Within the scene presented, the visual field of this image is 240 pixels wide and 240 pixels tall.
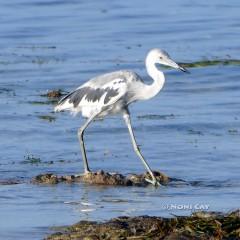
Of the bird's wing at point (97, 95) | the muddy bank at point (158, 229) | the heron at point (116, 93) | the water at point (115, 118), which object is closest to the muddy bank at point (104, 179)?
the water at point (115, 118)

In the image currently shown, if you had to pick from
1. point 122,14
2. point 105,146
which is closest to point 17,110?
point 105,146

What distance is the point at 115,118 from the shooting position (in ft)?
52.5

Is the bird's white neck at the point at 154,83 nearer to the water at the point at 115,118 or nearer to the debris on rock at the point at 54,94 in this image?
the water at the point at 115,118

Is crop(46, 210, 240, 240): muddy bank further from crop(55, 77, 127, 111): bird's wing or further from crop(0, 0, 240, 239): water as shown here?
crop(55, 77, 127, 111): bird's wing

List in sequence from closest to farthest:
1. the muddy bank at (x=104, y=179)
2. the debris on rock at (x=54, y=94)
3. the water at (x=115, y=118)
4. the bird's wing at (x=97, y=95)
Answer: the water at (x=115, y=118)
the muddy bank at (x=104, y=179)
the bird's wing at (x=97, y=95)
the debris on rock at (x=54, y=94)

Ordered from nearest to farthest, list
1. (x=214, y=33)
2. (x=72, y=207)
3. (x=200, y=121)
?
(x=72, y=207)
(x=200, y=121)
(x=214, y=33)

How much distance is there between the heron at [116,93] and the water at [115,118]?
0.56 meters

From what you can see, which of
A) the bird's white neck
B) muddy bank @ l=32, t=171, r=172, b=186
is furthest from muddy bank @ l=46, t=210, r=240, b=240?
the bird's white neck

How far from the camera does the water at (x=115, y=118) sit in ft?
36.8

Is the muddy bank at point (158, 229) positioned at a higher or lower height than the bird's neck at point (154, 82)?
lower

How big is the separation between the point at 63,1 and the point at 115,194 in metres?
18.6

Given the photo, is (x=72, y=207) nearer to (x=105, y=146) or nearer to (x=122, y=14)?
(x=105, y=146)

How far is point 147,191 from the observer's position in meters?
12.0

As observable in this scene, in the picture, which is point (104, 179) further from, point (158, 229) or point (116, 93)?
point (158, 229)
